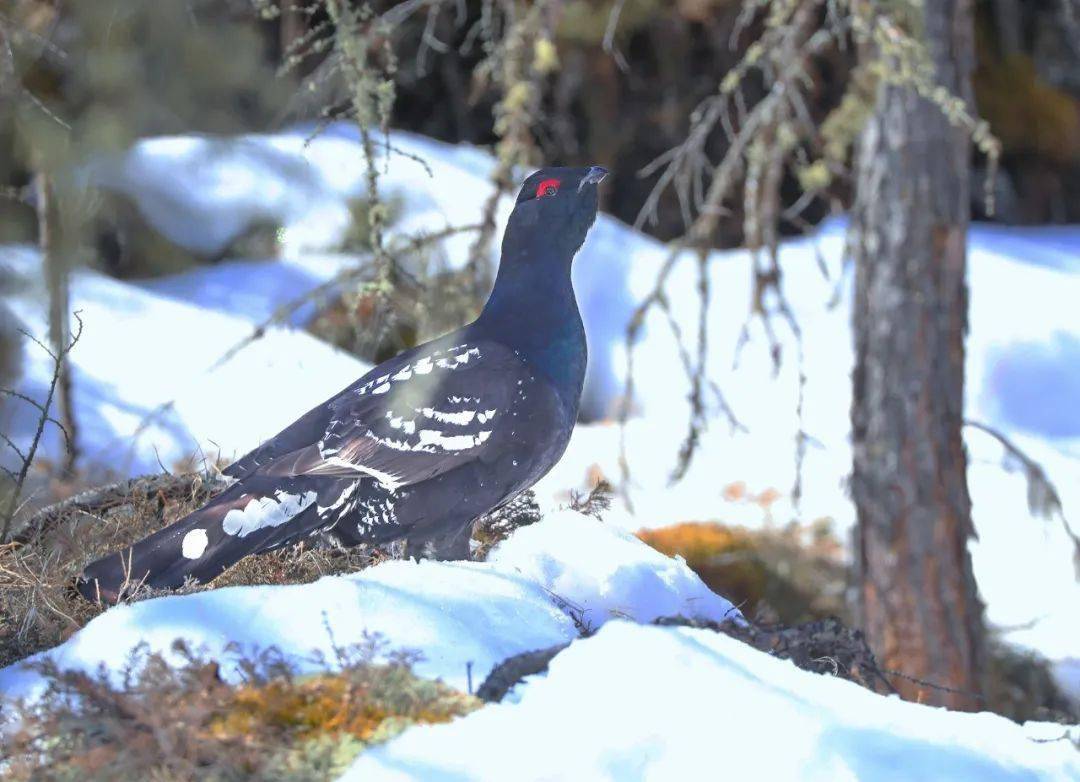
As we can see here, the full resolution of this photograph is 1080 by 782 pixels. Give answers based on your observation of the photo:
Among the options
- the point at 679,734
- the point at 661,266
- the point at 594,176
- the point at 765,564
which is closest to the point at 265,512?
the point at 594,176

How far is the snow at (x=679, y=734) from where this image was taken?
2594mm

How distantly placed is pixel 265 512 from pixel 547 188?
4.95 ft

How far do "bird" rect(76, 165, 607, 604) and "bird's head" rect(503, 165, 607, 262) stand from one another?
0.24m

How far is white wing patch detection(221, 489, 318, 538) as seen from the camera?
3.99m

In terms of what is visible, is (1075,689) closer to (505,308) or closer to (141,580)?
(505,308)

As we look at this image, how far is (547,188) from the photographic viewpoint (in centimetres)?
470

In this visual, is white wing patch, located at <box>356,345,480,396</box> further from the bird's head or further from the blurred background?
the bird's head

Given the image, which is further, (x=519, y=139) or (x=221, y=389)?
(x=221, y=389)

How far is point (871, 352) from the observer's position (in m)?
6.72

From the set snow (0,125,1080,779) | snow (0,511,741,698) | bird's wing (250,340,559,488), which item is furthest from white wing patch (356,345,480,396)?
snow (0,511,741,698)

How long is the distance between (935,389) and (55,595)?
4.36 m

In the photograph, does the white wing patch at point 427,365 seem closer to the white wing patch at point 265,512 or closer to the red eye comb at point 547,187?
the white wing patch at point 265,512

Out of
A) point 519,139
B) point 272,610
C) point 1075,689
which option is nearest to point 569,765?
point 272,610

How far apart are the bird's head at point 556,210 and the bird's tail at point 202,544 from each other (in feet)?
4.16
